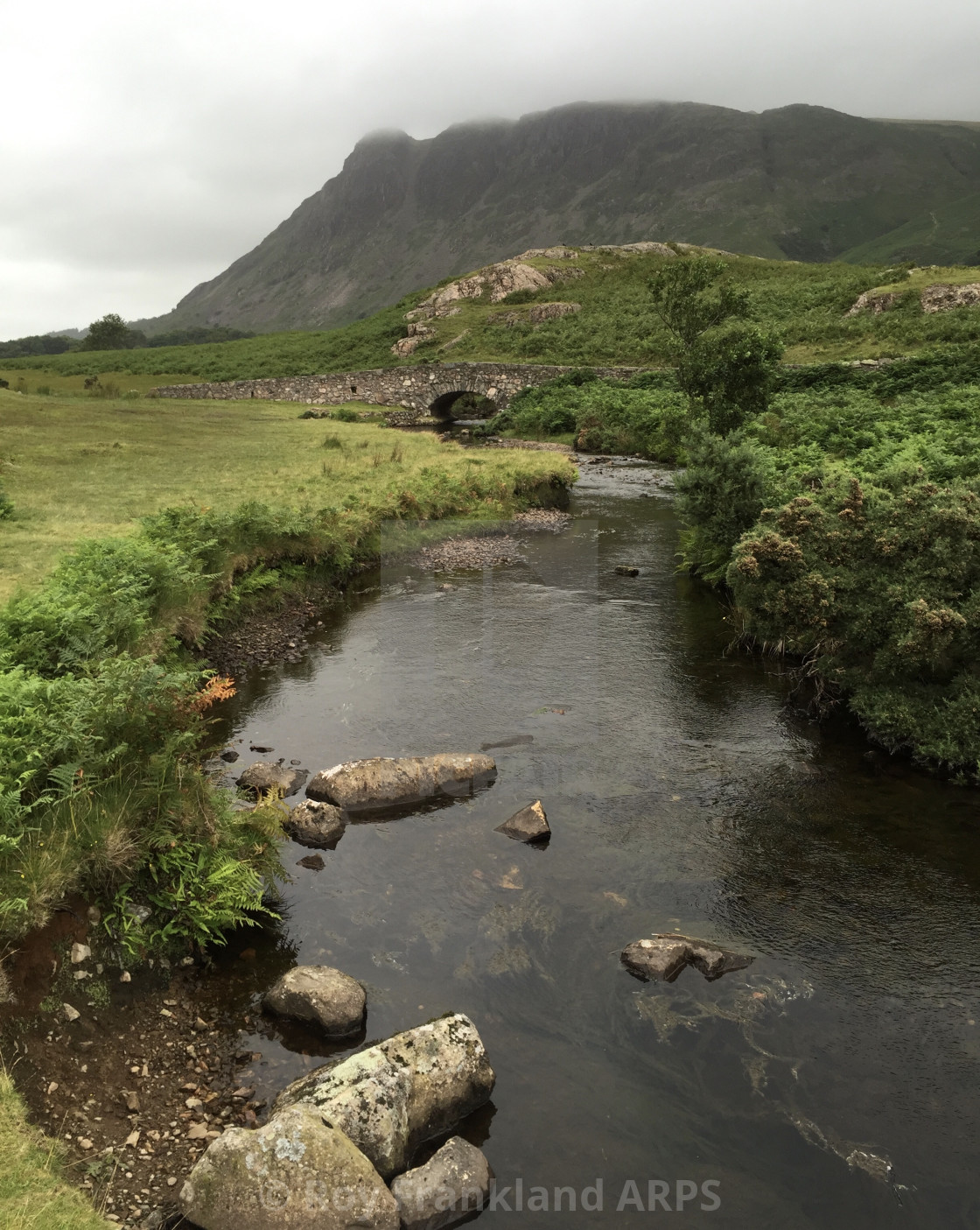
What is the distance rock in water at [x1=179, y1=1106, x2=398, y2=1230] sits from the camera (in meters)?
6.75

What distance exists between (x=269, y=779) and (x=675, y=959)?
784cm

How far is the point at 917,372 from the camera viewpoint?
168 feet

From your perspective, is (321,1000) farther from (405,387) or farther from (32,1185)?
(405,387)

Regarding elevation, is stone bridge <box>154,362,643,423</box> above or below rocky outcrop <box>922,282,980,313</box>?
below

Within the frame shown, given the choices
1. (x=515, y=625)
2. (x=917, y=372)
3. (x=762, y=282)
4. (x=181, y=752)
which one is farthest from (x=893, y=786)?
(x=762, y=282)

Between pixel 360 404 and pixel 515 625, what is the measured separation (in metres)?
65.3

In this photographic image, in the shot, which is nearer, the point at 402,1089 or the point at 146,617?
the point at 402,1089

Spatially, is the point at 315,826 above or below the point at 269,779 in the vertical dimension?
below

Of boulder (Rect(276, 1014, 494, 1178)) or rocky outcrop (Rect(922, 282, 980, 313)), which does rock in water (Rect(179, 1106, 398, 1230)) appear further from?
rocky outcrop (Rect(922, 282, 980, 313))

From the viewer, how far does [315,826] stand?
13.5 meters

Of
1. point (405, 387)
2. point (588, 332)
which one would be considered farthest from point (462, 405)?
point (588, 332)

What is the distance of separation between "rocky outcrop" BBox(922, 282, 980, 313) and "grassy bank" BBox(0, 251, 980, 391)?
1254 mm

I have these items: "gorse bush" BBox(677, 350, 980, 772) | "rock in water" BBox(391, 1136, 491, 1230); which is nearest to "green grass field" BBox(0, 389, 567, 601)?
"gorse bush" BBox(677, 350, 980, 772)

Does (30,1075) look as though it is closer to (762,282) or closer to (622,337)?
(622,337)
